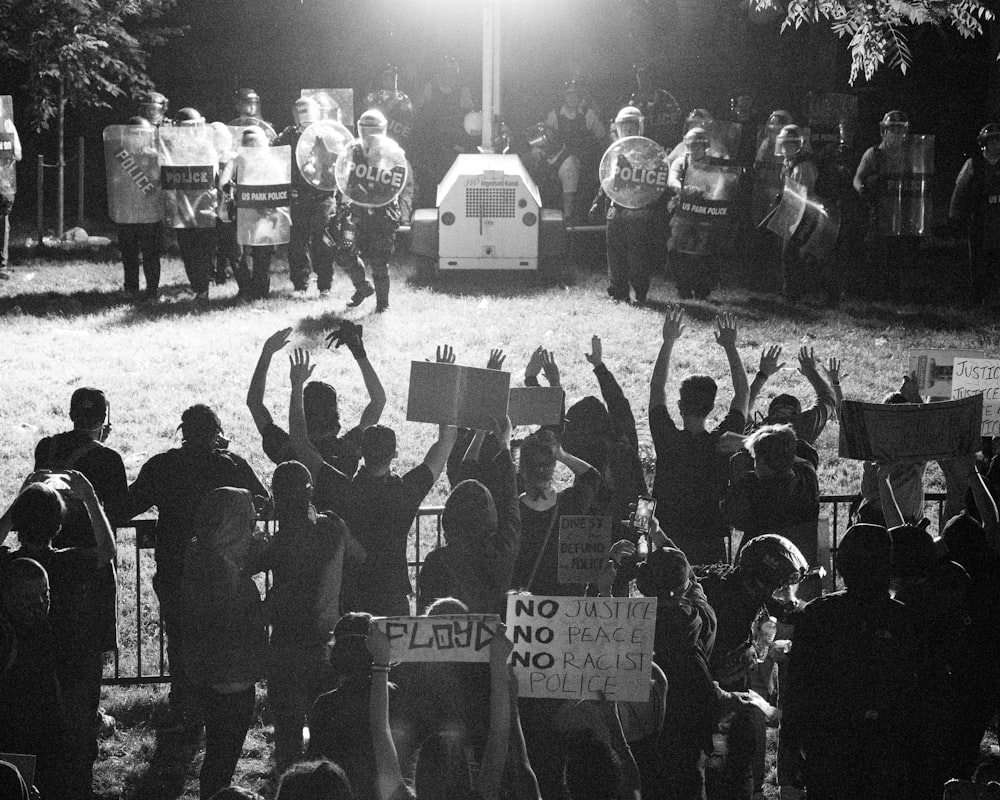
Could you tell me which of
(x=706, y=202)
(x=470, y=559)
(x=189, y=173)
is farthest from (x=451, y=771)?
(x=189, y=173)

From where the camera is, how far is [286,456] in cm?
759

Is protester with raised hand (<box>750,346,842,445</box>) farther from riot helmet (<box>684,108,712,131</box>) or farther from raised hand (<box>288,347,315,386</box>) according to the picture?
riot helmet (<box>684,108,712,131</box>)

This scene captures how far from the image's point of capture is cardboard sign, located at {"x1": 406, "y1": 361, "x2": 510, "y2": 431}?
736 centimetres

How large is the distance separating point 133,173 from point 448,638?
39.3 feet

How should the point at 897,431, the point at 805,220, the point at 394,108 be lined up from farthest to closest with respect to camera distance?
the point at 394,108, the point at 805,220, the point at 897,431

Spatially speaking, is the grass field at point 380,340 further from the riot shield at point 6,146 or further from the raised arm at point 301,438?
the raised arm at point 301,438

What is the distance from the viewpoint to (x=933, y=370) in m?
8.84

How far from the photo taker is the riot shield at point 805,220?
16.3 metres

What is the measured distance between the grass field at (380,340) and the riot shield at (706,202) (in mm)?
766

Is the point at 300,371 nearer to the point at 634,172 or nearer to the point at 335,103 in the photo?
the point at 634,172

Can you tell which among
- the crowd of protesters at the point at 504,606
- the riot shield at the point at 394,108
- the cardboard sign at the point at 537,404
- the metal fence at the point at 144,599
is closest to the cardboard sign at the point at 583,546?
the crowd of protesters at the point at 504,606

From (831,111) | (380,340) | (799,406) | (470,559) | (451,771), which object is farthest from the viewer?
(831,111)

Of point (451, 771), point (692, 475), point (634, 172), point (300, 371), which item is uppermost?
point (634, 172)

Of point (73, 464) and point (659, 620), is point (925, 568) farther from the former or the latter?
point (73, 464)
